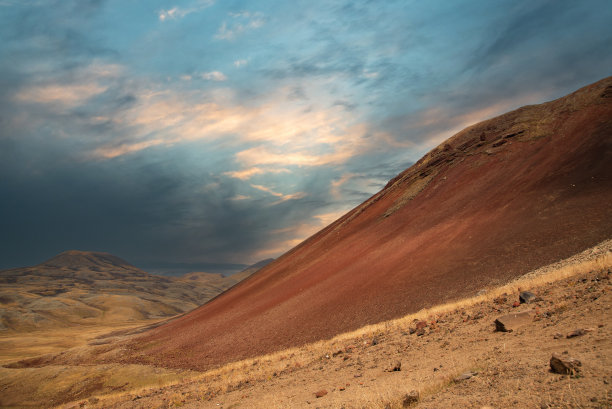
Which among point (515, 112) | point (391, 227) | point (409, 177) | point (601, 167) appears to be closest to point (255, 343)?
point (391, 227)

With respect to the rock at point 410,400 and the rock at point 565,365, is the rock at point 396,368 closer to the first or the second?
the rock at point 410,400

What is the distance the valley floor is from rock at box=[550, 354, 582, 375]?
0.12 metres

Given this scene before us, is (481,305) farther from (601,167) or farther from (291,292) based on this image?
(291,292)

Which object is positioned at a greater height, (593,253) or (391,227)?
(391,227)

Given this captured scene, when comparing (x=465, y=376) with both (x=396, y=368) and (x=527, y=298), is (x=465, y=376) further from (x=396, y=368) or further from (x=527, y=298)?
(x=527, y=298)

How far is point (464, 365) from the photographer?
936 centimetres

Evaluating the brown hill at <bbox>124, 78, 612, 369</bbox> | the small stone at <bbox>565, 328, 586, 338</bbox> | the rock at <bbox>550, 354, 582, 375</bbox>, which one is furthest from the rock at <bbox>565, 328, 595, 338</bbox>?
the brown hill at <bbox>124, 78, 612, 369</bbox>

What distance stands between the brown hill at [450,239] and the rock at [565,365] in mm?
16734

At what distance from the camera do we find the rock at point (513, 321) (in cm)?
1118

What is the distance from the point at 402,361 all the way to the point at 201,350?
2641cm

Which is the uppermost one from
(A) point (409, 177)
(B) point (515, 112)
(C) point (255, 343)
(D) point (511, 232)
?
(B) point (515, 112)

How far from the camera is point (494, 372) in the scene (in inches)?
313

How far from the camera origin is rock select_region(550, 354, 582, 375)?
21.4 feet

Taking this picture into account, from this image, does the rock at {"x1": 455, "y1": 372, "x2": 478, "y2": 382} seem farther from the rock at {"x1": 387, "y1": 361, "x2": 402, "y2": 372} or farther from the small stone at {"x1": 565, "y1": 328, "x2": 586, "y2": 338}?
the rock at {"x1": 387, "y1": 361, "x2": 402, "y2": 372}
